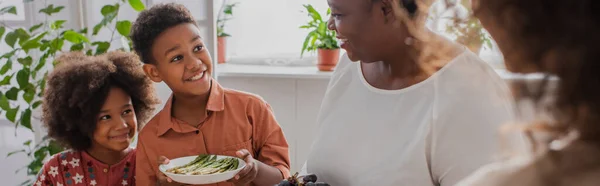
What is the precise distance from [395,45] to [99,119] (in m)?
1.06

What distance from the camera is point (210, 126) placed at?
5.26 feet

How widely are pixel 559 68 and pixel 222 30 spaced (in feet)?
8.97

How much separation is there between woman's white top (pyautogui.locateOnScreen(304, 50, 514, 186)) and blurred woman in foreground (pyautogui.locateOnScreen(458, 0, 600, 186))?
0.39 meters

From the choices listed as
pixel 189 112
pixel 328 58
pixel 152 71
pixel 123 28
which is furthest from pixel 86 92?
pixel 328 58

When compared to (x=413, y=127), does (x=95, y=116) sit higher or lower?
lower

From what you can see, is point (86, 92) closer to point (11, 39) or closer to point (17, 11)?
point (11, 39)

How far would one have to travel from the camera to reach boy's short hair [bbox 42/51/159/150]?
66.2 inches

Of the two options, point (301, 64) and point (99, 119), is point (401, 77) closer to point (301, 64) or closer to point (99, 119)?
point (99, 119)

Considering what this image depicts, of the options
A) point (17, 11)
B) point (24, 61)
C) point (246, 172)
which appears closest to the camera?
point (246, 172)

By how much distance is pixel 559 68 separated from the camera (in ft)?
1.14

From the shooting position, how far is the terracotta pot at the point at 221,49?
2.97 m

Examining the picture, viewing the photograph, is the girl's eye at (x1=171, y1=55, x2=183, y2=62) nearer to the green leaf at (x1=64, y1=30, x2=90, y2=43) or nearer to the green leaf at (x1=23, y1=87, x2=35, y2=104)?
the green leaf at (x1=64, y1=30, x2=90, y2=43)

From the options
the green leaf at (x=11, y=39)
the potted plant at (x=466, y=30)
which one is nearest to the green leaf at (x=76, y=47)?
the green leaf at (x=11, y=39)

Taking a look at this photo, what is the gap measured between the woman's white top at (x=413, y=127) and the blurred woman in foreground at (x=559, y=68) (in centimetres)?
39
